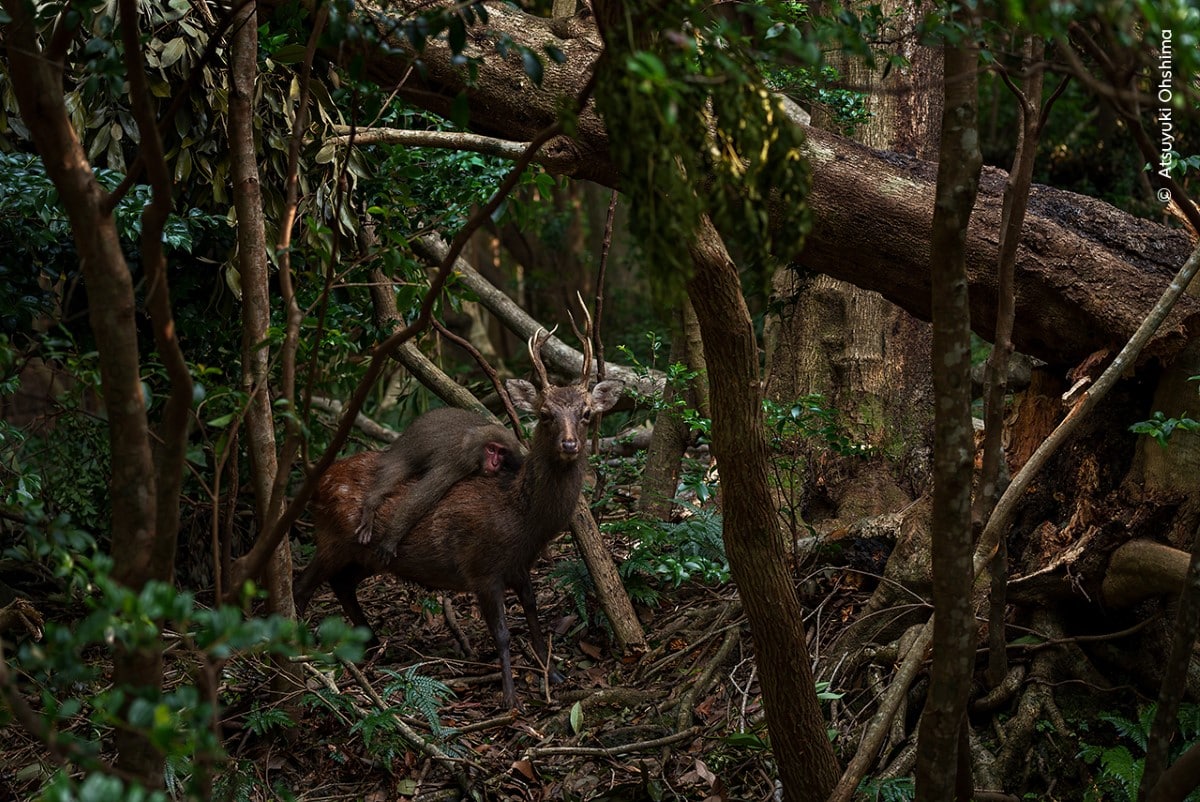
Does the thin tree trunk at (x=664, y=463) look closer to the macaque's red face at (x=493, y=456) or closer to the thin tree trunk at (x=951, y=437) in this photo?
the macaque's red face at (x=493, y=456)

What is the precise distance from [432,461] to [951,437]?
13.5 feet

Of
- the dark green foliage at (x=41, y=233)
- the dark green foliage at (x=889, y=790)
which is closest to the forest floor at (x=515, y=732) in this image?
the dark green foliage at (x=889, y=790)

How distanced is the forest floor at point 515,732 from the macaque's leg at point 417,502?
777 millimetres

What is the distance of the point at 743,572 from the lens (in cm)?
445

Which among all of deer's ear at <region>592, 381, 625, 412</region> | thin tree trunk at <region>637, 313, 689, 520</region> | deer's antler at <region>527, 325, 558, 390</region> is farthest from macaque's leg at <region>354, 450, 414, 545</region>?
thin tree trunk at <region>637, 313, 689, 520</region>

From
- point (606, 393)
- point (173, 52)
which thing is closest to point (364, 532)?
point (606, 393)

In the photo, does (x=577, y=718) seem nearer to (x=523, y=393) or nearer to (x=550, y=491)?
(x=550, y=491)

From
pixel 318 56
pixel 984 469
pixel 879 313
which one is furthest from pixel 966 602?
pixel 318 56

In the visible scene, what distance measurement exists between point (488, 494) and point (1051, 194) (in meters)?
3.67

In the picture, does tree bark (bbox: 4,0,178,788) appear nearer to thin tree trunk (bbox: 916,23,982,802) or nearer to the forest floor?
the forest floor

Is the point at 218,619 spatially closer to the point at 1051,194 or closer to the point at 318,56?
the point at 318,56

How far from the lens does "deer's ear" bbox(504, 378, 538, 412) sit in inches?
286

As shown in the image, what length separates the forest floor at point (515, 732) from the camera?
5543 mm

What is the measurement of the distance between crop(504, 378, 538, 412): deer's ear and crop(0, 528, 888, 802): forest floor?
1.68m
